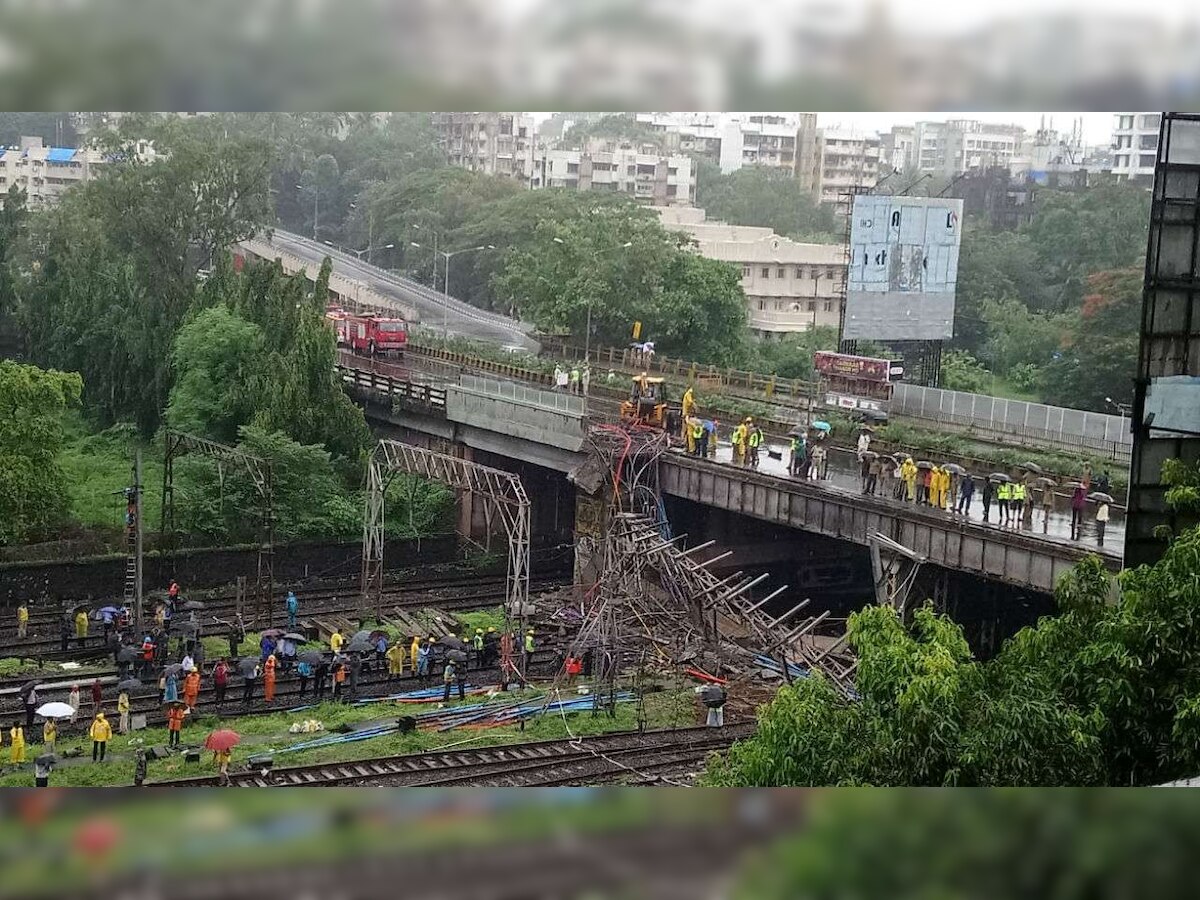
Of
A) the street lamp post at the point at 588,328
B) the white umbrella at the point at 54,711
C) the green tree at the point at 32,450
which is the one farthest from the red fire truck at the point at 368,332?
the white umbrella at the point at 54,711

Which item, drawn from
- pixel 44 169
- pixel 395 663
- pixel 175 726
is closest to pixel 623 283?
pixel 395 663

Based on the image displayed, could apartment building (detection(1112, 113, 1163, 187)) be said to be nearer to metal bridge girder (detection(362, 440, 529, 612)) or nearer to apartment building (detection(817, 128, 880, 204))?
apartment building (detection(817, 128, 880, 204))

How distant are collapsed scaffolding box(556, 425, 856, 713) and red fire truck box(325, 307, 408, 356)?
1685mm

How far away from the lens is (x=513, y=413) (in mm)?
12773

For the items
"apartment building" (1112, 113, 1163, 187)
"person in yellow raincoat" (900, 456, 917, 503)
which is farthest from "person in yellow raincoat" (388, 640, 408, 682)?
"apartment building" (1112, 113, 1163, 187)

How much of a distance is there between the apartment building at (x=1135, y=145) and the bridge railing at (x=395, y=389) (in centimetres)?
532

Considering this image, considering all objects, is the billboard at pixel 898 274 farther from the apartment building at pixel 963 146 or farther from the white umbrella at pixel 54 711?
the white umbrella at pixel 54 711

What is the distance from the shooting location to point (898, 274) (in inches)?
477

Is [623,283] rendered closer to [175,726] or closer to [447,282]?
[447,282]

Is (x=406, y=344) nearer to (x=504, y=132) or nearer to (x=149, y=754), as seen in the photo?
(x=504, y=132)

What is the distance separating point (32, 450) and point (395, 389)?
8.90ft

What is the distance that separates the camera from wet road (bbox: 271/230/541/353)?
12.5m

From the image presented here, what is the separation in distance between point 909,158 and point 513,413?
11.8ft

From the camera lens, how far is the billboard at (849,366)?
1218 centimetres
